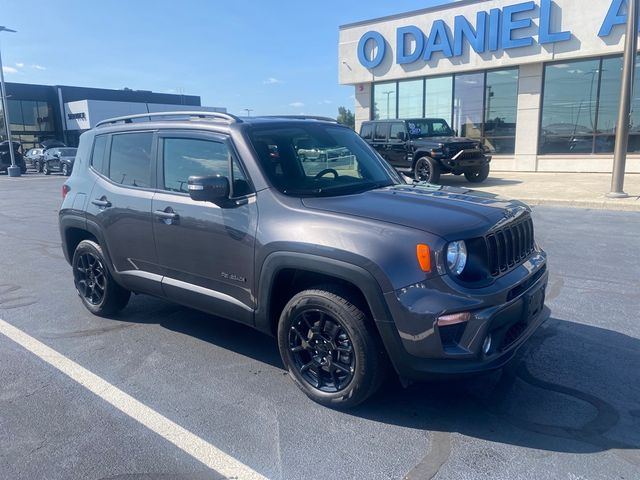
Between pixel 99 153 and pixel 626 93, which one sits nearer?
pixel 99 153

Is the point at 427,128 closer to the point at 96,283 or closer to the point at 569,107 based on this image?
the point at 569,107

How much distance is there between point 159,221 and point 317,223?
1.55m

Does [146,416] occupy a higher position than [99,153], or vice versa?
[99,153]

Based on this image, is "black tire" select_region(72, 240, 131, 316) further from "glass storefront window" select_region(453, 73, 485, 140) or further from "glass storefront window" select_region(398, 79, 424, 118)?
"glass storefront window" select_region(398, 79, 424, 118)

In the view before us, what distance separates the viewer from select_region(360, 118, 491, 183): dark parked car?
15.0 m

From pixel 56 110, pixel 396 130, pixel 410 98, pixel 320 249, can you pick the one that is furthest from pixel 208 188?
pixel 56 110

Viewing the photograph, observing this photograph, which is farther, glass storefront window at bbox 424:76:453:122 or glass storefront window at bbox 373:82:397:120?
glass storefront window at bbox 373:82:397:120

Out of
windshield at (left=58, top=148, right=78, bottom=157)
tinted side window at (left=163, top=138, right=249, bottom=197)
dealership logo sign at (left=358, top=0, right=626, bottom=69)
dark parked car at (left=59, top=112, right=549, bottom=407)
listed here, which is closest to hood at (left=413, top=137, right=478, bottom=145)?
dealership logo sign at (left=358, top=0, right=626, bottom=69)

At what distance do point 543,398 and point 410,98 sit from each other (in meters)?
20.7

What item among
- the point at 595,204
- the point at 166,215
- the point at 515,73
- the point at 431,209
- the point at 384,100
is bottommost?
the point at 595,204

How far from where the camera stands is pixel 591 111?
→ 18.9 metres

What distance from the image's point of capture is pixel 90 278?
523 centimetres

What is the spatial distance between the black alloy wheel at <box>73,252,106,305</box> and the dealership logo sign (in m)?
18.1

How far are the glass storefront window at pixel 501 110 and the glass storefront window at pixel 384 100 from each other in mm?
4141
